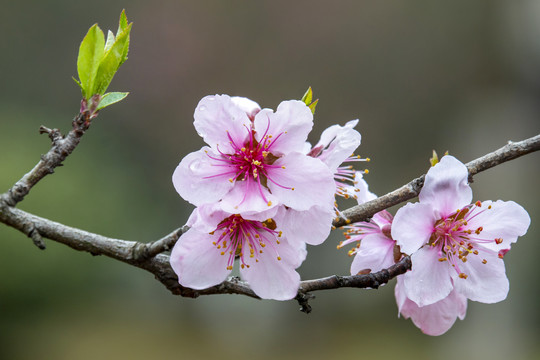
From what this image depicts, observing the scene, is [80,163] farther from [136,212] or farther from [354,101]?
[354,101]

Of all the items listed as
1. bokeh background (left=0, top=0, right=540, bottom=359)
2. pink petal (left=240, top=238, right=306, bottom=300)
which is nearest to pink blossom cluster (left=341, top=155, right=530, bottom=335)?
pink petal (left=240, top=238, right=306, bottom=300)

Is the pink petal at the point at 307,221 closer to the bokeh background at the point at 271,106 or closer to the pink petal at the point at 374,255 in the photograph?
the pink petal at the point at 374,255

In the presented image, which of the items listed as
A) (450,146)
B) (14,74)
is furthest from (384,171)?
(14,74)

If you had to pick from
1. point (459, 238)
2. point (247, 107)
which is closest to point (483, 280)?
point (459, 238)

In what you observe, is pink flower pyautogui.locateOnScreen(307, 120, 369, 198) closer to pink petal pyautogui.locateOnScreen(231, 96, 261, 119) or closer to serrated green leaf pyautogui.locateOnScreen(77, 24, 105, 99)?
pink petal pyautogui.locateOnScreen(231, 96, 261, 119)

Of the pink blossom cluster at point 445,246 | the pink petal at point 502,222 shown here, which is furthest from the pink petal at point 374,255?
the pink petal at point 502,222
